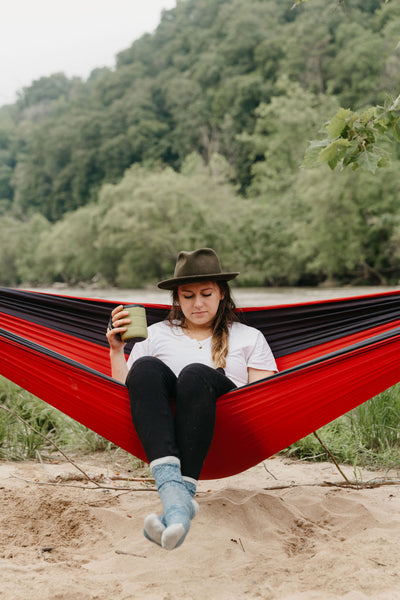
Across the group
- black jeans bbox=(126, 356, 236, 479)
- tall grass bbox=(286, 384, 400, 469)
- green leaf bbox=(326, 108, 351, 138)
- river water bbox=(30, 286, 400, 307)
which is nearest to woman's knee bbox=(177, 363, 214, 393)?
black jeans bbox=(126, 356, 236, 479)

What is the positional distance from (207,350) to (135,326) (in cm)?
44

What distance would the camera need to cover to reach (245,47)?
40.8 m

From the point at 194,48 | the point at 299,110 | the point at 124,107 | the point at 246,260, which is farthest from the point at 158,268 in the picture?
the point at 194,48

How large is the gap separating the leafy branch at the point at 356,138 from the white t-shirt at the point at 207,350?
0.63 meters

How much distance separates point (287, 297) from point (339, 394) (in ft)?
48.5

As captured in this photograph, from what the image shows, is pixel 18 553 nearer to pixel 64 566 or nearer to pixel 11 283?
pixel 64 566

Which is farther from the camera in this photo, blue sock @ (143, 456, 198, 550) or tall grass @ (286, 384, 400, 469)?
tall grass @ (286, 384, 400, 469)

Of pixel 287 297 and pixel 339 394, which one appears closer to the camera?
pixel 339 394

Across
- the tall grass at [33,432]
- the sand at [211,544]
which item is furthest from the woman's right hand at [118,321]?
the tall grass at [33,432]

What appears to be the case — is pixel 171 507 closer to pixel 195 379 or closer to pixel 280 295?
pixel 195 379

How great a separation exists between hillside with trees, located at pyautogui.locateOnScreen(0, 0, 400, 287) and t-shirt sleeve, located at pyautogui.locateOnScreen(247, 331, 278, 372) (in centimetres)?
90

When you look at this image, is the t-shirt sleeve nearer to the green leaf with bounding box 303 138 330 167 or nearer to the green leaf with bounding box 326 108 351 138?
the green leaf with bounding box 303 138 330 167

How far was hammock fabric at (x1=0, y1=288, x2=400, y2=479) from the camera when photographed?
1.61 meters

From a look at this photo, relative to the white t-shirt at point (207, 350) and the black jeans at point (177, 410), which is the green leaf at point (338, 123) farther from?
the black jeans at point (177, 410)
